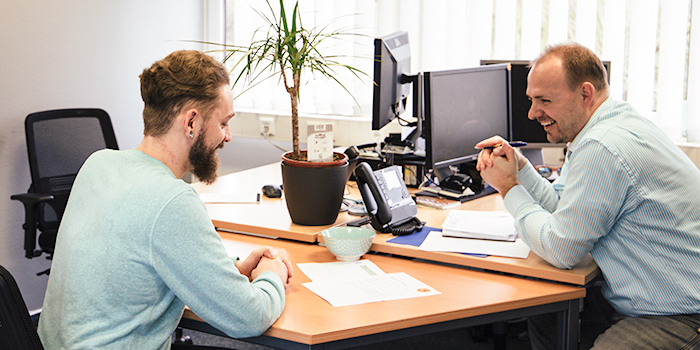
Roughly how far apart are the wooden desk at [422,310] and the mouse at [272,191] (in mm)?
657

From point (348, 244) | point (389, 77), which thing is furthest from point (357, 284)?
point (389, 77)

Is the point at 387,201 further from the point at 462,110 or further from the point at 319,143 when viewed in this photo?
the point at 462,110

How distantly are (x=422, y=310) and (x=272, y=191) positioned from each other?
3.51 ft

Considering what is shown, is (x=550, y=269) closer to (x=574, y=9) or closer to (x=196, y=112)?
(x=196, y=112)

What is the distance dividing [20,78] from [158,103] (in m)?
1.99

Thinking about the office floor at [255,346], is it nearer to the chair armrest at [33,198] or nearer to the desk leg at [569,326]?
the chair armrest at [33,198]

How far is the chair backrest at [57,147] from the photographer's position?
258 cm

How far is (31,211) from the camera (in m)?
2.47

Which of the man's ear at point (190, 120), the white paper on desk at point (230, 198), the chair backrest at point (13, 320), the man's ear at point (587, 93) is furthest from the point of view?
the white paper on desk at point (230, 198)

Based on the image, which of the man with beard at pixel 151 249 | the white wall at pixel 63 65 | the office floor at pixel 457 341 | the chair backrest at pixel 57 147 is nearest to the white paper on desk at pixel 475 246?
the man with beard at pixel 151 249

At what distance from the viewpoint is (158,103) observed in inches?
45.2

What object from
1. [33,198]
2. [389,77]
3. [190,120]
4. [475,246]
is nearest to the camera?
[190,120]

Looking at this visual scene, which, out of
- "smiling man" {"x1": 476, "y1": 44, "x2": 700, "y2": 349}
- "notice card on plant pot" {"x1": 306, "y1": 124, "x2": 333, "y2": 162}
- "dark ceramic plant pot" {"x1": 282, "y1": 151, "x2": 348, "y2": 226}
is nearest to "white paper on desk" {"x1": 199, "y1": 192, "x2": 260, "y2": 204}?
"dark ceramic plant pot" {"x1": 282, "y1": 151, "x2": 348, "y2": 226}

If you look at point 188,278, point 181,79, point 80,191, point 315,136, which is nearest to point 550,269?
point 315,136
